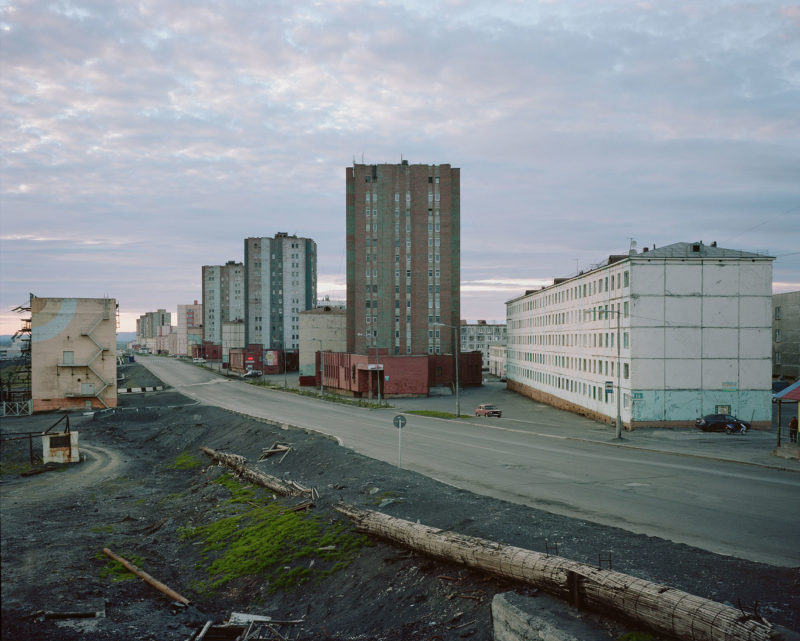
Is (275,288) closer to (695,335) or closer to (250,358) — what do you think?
(250,358)

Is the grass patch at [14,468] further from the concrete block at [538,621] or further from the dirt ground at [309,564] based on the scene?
the concrete block at [538,621]

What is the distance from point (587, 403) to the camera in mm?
64625

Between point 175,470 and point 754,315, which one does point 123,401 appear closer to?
point 175,470

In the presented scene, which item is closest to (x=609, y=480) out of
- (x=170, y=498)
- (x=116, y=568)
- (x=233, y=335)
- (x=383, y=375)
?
(x=116, y=568)

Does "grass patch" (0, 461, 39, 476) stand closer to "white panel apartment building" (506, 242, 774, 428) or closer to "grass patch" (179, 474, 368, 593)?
"grass patch" (179, 474, 368, 593)

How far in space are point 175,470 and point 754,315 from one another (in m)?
47.9

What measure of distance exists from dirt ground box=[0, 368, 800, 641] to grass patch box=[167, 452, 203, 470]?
595 cm

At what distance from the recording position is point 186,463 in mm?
39156

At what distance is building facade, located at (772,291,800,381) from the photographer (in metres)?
93.6

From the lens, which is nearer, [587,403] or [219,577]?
[219,577]

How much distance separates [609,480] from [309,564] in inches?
596

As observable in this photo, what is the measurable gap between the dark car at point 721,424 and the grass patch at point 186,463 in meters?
39.1

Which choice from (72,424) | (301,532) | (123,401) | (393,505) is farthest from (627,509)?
(123,401)

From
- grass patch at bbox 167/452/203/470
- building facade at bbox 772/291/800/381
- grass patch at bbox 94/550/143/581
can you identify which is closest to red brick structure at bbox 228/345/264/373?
grass patch at bbox 167/452/203/470
